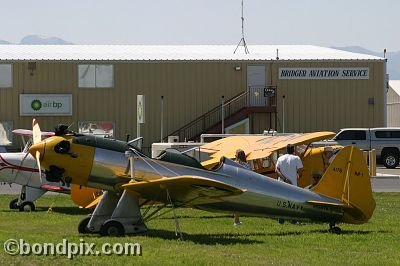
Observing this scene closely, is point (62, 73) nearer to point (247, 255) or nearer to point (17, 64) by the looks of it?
point (17, 64)

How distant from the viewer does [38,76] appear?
43.3 metres

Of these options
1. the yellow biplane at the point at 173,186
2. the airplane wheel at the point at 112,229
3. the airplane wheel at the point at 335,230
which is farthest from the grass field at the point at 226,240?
the yellow biplane at the point at 173,186

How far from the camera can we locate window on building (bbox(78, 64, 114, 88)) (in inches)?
1708

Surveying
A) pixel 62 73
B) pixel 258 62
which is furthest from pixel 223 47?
pixel 62 73

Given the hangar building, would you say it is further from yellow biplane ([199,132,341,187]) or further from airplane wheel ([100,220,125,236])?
airplane wheel ([100,220,125,236])

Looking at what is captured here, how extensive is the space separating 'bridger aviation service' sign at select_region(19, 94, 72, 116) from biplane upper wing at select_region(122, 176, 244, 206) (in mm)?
29148

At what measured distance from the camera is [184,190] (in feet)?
46.4

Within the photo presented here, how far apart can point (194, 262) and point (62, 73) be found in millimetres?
33132

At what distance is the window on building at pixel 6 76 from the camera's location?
42938 millimetres

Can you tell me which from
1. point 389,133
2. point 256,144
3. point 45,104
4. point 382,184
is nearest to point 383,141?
point 389,133

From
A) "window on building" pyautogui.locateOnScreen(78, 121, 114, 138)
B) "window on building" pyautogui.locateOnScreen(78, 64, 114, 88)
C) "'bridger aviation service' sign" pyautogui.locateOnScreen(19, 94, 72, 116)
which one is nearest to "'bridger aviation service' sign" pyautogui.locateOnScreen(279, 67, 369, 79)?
"window on building" pyautogui.locateOnScreen(78, 64, 114, 88)

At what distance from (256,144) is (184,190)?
7.36m

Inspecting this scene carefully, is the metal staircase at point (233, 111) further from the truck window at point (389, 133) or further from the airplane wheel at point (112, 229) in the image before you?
the airplane wheel at point (112, 229)

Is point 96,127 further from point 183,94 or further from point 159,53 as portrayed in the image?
point 159,53
